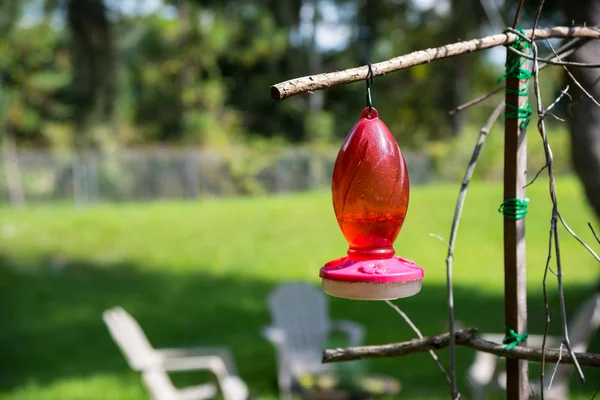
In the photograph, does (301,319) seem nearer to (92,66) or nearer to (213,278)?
(92,66)

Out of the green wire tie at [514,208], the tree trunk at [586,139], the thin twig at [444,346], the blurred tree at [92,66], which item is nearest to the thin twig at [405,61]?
the green wire tie at [514,208]

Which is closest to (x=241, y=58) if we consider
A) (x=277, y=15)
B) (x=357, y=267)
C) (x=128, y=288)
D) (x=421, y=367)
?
(x=277, y=15)

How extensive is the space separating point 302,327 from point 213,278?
4601 mm

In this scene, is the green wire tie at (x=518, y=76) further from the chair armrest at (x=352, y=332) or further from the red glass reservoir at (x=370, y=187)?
the chair armrest at (x=352, y=332)

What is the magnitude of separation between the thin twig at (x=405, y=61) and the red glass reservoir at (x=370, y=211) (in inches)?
7.0

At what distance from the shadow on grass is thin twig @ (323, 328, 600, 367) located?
14.1ft

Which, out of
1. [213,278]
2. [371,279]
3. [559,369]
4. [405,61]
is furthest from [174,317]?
[405,61]

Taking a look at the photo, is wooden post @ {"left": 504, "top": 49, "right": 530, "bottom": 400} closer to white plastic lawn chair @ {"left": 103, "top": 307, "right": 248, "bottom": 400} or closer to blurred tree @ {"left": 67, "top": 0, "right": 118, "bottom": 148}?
white plastic lawn chair @ {"left": 103, "top": 307, "right": 248, "bottom": 400}

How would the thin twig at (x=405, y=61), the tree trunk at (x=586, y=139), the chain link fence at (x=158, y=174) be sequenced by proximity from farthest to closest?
the chain link fence at (x=158, y=174)
the tree trunk at (x=586, y=139)
the thin twig at (x=405, y=61)

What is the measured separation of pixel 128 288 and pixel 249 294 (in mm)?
1838

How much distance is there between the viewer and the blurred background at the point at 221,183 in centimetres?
646

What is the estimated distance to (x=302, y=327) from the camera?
6.22m

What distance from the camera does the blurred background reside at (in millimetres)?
6457

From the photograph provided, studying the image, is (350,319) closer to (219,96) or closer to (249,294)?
(249,294)
